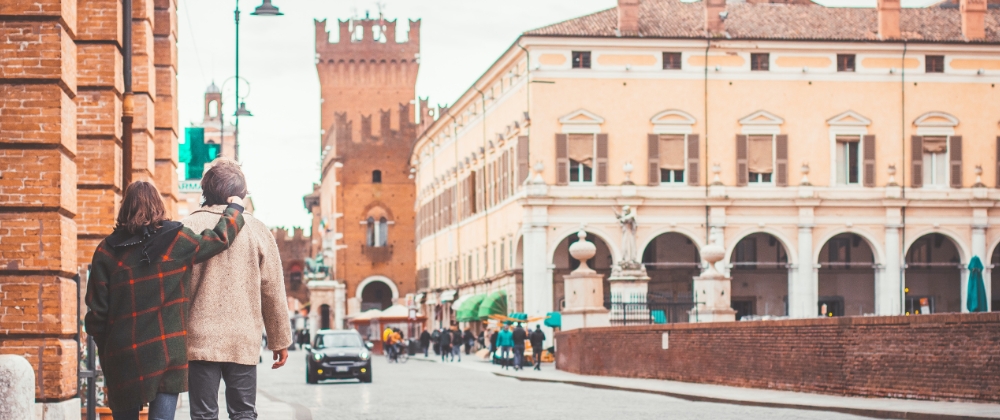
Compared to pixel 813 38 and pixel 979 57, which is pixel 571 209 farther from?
pixel 979 57

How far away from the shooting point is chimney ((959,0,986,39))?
2277 inches

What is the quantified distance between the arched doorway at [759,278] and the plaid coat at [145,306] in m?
51.2

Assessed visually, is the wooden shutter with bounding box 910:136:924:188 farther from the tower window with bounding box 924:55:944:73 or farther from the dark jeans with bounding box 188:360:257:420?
the dark jeans with bounding box 188:360:257:420

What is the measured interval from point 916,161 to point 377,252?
45.1 metres

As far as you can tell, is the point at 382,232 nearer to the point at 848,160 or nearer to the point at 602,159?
the point at 602,159

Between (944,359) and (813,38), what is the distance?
3814cm

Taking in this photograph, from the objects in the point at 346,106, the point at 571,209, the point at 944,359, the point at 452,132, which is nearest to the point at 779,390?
the point at 944,359

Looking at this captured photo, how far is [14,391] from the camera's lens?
920 centimetres

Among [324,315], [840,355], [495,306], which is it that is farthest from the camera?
[324,315]

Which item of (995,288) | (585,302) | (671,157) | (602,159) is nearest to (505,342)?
(585,302)

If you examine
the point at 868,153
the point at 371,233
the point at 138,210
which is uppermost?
the point at 868,153

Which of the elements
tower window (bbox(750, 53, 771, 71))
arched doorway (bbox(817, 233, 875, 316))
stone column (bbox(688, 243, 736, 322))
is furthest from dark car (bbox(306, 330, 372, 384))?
arched doorway (bbox(817, 233, 875, 316))

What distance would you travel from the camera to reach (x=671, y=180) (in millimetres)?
56062

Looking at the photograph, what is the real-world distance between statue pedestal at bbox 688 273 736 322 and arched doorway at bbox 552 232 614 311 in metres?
22.0
